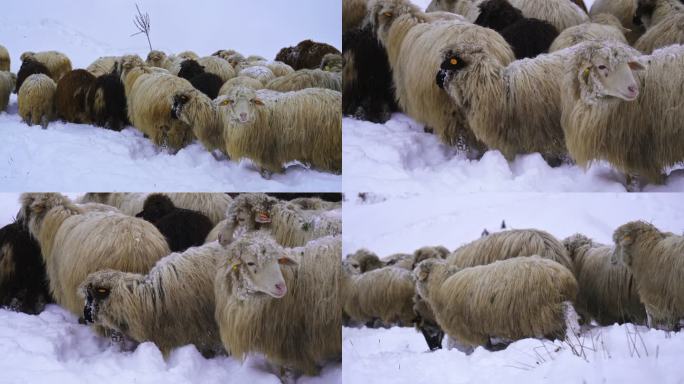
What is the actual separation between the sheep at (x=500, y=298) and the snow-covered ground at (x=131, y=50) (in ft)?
2.14

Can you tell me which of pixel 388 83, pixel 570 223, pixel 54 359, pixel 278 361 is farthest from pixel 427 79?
pixel 54 359

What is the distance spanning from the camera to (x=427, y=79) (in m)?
3.39

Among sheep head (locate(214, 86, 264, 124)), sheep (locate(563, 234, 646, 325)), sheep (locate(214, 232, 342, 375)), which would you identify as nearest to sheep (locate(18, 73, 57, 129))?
sheep head (locate(214, 86, 264, 124))

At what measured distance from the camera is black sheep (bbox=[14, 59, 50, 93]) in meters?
3.64

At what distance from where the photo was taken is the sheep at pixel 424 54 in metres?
3.34

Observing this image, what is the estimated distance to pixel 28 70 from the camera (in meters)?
3.65

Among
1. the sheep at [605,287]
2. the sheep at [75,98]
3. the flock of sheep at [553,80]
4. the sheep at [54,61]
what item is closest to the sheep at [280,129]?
the flock of sheep at [553,80]

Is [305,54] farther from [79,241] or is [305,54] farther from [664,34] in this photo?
[664,34]

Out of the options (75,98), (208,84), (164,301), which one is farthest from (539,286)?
(75,98)

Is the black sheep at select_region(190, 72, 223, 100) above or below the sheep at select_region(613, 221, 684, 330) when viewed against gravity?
above

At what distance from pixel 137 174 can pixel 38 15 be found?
92cm

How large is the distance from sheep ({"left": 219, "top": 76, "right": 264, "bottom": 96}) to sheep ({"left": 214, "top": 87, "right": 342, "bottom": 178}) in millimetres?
23

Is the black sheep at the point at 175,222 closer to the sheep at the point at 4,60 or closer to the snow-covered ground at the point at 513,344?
the snow-covered ground at the point at 513,344

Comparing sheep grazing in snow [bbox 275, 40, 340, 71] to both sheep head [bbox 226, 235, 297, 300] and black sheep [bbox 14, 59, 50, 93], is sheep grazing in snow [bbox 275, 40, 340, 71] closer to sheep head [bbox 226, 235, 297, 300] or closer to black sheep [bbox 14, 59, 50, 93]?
sheep head [bbox 226, 235, 297, 300]
